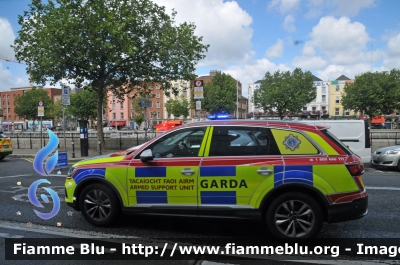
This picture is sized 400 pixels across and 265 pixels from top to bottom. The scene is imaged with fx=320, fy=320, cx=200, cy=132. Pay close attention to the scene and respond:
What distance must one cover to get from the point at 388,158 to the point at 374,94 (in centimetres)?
4663

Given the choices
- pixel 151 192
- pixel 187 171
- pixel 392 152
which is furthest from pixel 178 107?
pixel 187 171

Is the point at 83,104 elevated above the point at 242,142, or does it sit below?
above

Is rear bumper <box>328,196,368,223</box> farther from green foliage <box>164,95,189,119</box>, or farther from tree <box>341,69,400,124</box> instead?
green foliage <box>164,95,189,119</box>

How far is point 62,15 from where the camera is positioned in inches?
596

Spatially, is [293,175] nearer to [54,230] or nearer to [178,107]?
[54,230]

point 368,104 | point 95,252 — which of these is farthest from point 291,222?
point 368,104

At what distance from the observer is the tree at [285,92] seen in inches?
2410

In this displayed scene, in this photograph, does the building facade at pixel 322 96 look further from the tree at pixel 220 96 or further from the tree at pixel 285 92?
the tree at pixel 220 96

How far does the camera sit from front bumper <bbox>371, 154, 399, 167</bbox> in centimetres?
1099

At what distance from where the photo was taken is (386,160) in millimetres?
11141

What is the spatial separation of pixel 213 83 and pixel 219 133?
5999 cm

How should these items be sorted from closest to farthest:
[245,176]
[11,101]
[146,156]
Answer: [245,176], [146,156], [11,101]

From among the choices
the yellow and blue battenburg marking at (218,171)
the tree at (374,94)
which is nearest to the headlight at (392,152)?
the yellow and blue battenburg marking at (218,171)

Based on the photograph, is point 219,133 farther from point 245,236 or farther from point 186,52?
point 186,52
